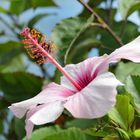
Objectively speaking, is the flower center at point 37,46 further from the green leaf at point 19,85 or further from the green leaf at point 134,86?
the green leaf at point 19,85

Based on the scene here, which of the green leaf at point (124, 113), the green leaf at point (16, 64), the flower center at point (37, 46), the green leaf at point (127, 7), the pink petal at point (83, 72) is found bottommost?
the green leaf at point (16, 64)

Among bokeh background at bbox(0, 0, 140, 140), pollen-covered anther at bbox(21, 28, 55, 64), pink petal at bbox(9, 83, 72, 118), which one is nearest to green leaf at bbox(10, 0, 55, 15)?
bokeh background at bbox(0, 0, 140, 140)

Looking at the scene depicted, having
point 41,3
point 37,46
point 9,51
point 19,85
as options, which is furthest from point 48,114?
point 9,51

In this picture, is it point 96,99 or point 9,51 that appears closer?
point 96,99

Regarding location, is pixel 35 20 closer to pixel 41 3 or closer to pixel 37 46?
pixel 41 3

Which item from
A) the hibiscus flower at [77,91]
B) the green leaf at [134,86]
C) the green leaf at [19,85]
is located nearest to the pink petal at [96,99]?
the hibiscus flower at [77,91]

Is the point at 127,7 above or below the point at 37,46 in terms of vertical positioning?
below

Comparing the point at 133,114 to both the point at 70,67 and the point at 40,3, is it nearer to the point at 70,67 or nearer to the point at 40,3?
the point at 70,67
